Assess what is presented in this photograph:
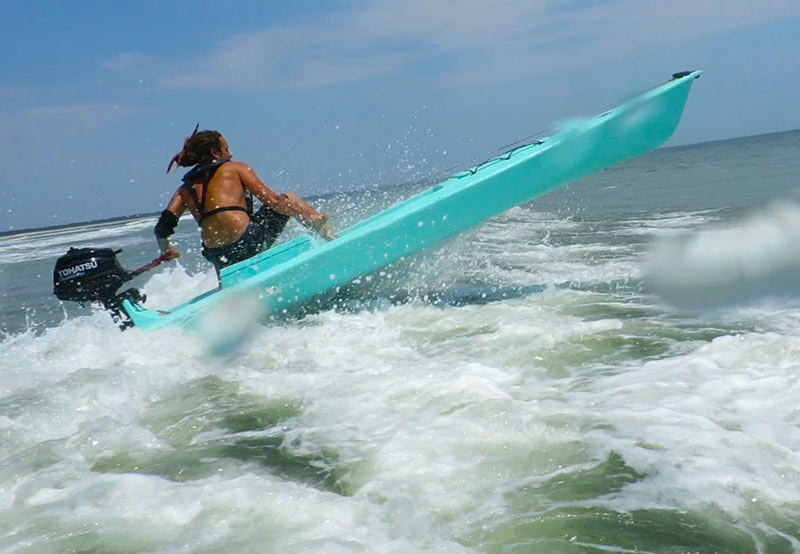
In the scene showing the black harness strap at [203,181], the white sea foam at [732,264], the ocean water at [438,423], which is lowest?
the white sea foam at [732,264]

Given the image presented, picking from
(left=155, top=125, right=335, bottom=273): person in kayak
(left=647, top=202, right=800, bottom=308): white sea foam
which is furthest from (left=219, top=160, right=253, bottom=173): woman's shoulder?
(left=647, top=202, right=800, bottom=308): white sea foam

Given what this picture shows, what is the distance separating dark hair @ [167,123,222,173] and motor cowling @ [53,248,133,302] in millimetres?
878

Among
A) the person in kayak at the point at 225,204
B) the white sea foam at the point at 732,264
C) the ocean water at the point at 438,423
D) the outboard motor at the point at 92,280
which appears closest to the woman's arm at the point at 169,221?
the person in kayak at the point at 225,204

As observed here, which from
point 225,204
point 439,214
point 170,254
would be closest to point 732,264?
point 439,214

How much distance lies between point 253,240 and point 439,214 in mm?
1442

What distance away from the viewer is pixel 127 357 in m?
4.61

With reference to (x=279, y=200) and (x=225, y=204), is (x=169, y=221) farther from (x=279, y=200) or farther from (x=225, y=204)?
(x=279, y=200)

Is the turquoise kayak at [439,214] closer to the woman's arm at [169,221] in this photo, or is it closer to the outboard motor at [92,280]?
the outboard motor at [92,280]

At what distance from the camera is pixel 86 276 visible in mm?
5070

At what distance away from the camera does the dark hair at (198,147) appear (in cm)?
550

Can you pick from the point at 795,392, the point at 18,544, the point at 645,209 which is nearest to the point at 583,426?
the point at 795,392

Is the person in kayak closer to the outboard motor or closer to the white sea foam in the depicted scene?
the outboard motor

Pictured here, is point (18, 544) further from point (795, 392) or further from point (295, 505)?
point (795, 392)

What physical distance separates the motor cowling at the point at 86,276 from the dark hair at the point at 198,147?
0.88 metres
